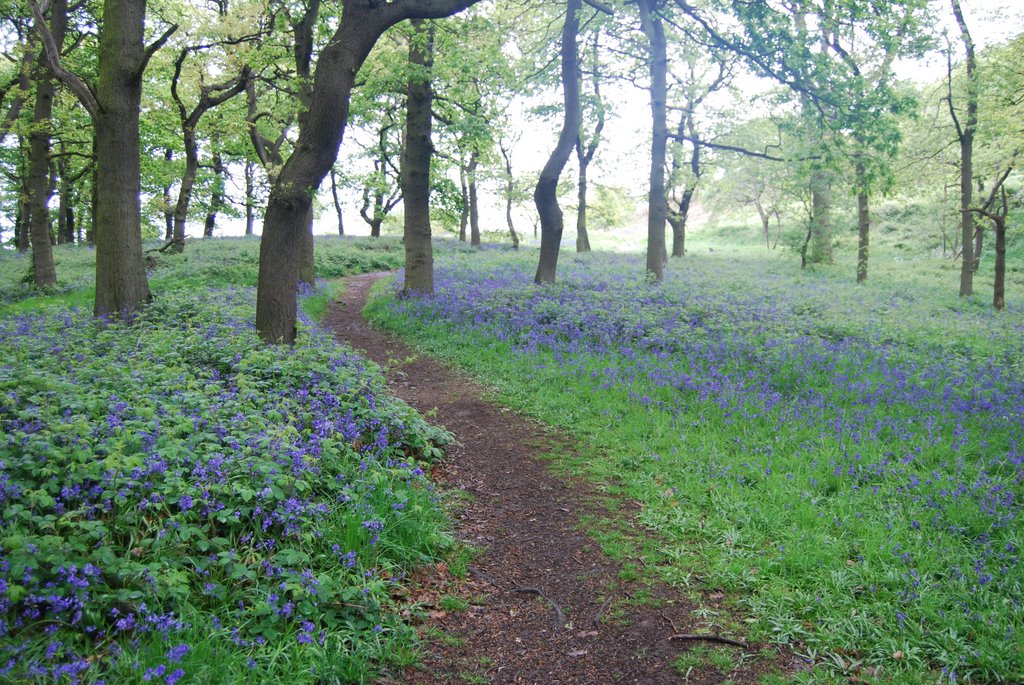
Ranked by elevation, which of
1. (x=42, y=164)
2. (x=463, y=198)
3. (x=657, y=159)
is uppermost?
(x=657, y=159)

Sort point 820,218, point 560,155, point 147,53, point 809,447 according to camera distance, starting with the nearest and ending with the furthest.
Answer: point 809,447, point 147,53, point 560,155, point 820,218

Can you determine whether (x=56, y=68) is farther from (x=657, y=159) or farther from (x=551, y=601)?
(x=657, y=159)

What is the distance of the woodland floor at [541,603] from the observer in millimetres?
3902

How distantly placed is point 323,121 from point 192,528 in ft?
20.8

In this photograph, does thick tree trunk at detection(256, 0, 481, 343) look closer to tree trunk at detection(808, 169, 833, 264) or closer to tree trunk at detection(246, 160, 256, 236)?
tree trunk at detection(808, 169, 833, 264)

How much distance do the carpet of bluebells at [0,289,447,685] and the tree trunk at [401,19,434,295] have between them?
9.66 meters

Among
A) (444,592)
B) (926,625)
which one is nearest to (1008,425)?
(926,625)

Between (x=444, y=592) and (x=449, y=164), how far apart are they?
14.9 metres

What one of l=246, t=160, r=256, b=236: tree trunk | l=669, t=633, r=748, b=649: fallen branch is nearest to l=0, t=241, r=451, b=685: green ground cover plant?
l=669, t=633, r=748, b=649: fallen branch

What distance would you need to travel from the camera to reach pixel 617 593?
4738mm

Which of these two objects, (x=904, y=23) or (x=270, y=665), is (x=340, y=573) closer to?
(x=270, y=665)

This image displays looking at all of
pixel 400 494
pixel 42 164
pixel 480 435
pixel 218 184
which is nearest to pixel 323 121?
pixel 480 435

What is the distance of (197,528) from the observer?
12.9ft

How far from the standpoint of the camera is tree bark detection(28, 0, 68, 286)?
608 inches
